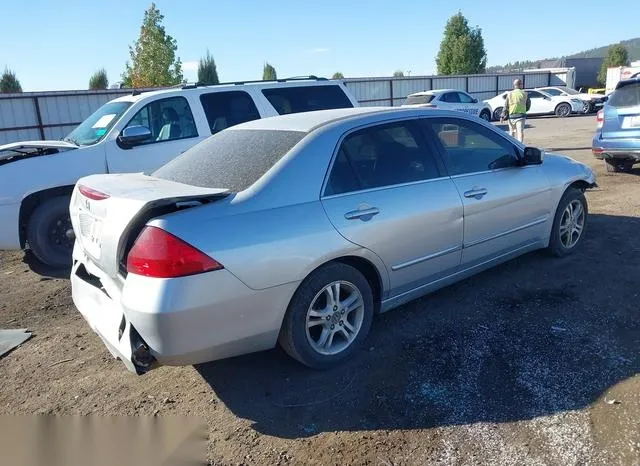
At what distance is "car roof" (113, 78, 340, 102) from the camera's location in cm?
665

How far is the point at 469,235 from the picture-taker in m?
4.14

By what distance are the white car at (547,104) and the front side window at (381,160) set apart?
78.3 feet

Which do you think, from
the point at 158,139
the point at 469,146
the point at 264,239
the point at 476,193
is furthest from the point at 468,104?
the point at 264,239

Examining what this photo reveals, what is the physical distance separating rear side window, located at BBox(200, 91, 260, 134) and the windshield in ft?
3.26

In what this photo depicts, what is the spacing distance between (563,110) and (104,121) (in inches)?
1031

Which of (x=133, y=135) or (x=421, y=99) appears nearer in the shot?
(x=133, y=135)

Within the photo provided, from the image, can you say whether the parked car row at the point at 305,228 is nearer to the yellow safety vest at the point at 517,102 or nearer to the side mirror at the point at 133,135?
the side mirror at the point at 133,135

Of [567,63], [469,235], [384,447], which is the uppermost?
[567,63]

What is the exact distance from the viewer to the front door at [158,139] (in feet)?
20.4

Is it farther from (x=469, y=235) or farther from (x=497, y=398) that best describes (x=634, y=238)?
(x=497, y=398)

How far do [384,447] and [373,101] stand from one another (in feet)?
81.6

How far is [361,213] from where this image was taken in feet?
11.2

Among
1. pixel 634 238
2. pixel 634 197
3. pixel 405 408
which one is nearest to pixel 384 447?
pixel 405 408

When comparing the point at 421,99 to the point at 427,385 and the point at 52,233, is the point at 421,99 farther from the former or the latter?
the point at 427,385
